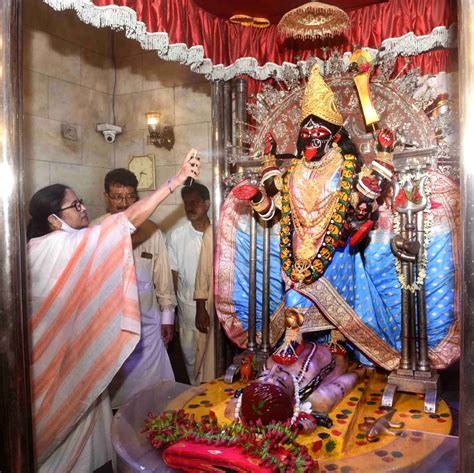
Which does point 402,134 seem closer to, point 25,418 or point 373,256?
point 373,256

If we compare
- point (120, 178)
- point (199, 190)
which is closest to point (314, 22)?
point (199, 190)

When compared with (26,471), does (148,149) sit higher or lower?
higher

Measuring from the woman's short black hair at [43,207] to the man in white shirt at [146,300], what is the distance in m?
0.28

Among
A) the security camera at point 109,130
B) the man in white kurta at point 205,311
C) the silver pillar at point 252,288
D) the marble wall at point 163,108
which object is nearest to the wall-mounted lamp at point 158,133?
the marble wall at point 163,108

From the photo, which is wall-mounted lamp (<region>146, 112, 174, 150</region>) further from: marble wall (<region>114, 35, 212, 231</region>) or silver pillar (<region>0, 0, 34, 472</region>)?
silver pillar (<region>0, 0, 34, 472</region>)

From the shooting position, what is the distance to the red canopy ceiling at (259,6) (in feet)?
10.8

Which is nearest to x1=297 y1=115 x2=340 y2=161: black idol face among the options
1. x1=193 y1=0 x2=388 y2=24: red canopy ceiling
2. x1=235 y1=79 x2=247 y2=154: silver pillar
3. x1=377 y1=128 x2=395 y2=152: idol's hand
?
x1=377 y1=128 x2=395 y2=152: idol's hand

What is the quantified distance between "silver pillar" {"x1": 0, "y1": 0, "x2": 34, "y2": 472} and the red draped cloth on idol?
0.65m

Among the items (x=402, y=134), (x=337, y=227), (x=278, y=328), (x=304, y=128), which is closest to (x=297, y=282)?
(x=337, y=227)

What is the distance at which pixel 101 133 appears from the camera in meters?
3.23

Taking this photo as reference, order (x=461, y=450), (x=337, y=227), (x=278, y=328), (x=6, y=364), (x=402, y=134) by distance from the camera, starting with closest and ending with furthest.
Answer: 1. (x=461, y=450)
2. (x=6, y=364)
3. (x=337, y=227)
4. (x=402, y=134)
5. (x=278, y=328)

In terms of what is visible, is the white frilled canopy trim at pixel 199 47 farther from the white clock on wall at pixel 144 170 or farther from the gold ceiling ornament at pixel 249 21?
the white clock on wall at pixel 144 170

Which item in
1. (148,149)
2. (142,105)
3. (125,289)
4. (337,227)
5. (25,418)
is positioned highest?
(142,105)

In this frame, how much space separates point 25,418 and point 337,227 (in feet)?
6.25
